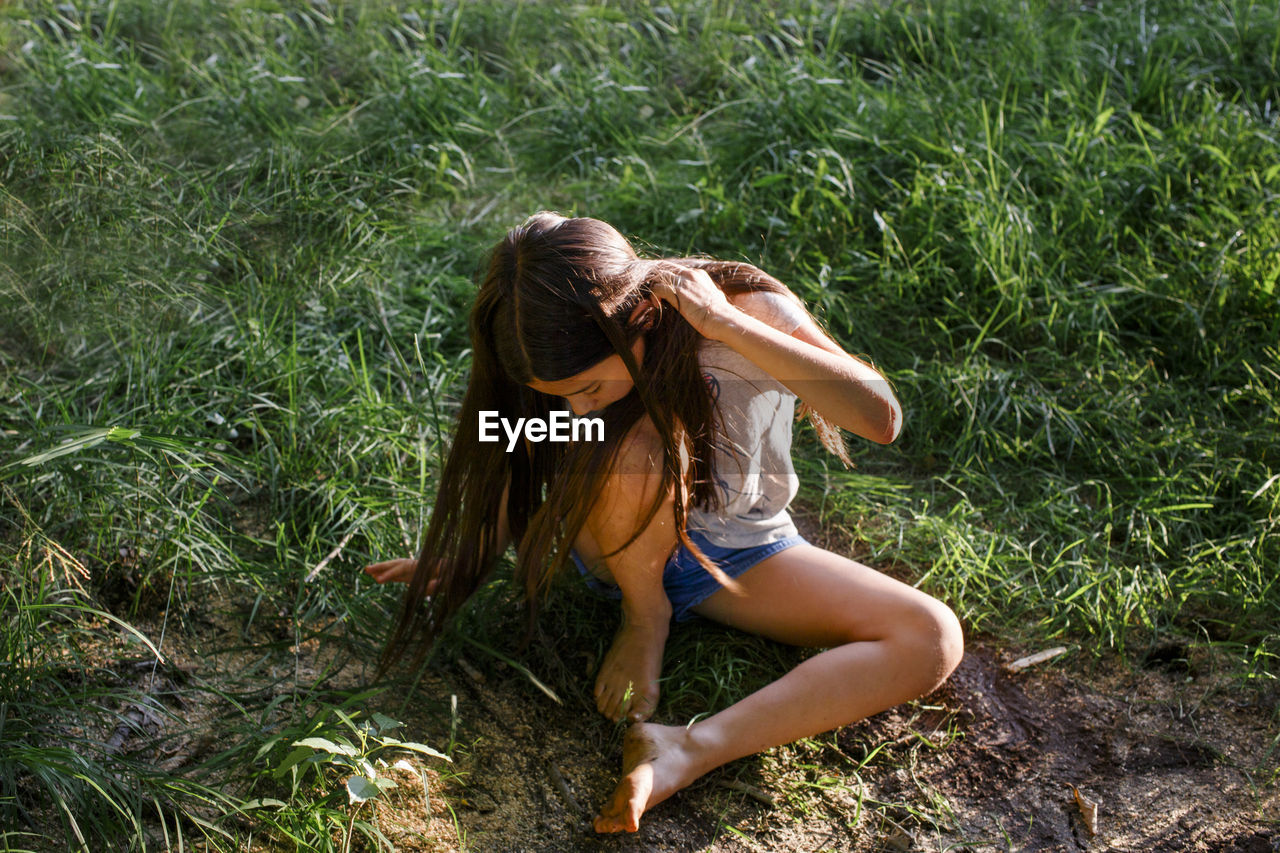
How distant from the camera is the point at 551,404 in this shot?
2.04 meters

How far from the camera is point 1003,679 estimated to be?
2.17m

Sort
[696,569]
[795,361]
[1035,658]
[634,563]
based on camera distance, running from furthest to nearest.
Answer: [1035,658], [696,569], [634,563], [795,361]

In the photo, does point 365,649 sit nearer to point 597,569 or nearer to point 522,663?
point 522,663

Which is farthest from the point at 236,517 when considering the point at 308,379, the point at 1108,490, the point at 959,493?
the point at 1108,490

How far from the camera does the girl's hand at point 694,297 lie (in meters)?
1.72

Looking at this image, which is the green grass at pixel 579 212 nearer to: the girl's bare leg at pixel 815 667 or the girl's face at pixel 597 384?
the girl's bare leg at pixel 815 667

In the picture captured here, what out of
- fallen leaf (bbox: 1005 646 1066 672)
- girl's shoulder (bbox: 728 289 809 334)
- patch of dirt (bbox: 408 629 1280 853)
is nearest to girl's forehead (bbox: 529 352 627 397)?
girl's shoulder (bbox: 728 289 809 334)

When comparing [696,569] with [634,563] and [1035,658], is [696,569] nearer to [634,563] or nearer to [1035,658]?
[634,563]

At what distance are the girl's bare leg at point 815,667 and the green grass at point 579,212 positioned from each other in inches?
6.7

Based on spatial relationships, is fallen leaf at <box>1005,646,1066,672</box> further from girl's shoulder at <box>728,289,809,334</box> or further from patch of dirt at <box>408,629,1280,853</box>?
girl's shoulder at <box>728,289,809,334</box>

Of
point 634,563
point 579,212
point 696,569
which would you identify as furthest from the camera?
point 579,212

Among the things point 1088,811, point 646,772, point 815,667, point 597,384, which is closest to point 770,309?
point 597,384

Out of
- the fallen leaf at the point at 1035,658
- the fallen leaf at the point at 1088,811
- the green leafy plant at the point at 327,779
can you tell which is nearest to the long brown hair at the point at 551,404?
the green leafy plant at the point at 327,779

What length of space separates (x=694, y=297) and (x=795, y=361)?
192 millimetres
